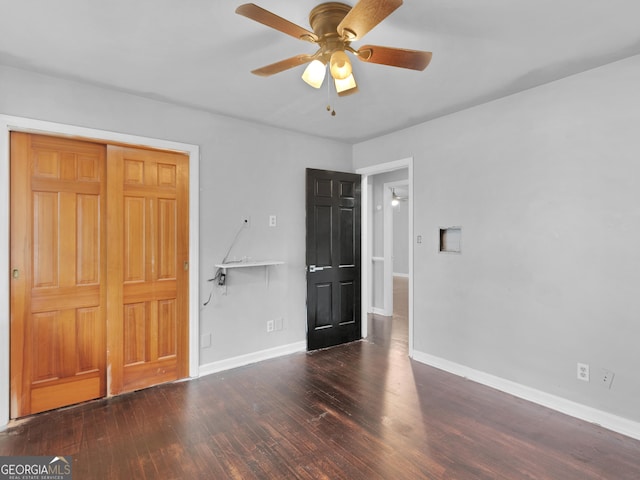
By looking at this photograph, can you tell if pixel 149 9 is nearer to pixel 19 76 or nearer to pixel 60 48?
pixel 60 48

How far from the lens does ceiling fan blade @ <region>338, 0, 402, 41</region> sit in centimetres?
149

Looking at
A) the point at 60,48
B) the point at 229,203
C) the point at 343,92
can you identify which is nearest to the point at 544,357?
the point at 343,92

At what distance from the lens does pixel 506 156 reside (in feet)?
10.2

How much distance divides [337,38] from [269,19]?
1.51 ft

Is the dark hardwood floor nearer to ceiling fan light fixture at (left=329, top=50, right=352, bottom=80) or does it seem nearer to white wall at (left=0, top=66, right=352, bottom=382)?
white wall at (left=0, top=66, right=352, bottom=382)

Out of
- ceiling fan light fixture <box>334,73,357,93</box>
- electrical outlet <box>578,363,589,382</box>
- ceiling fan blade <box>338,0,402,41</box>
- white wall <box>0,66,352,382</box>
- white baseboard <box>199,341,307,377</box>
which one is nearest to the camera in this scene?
ceiling fan blade <box>338,0,402,41</box>

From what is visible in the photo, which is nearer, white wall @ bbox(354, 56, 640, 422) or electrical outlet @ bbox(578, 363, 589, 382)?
white wall @ bbox(354, 56, 640, 422)

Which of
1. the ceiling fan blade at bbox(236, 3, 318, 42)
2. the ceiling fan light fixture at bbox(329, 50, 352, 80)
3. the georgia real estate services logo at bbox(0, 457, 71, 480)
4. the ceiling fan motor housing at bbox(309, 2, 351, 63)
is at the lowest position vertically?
the georgia real estate services logo at bbox(0, 457, 71, 480)

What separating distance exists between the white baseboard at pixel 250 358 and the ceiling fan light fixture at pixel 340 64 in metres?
2.91

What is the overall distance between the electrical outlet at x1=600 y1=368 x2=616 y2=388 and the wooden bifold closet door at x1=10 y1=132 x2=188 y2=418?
3.47 metres

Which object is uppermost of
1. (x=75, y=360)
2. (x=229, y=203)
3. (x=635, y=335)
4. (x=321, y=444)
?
(x=229, y=203)

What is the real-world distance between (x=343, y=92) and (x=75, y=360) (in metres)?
2.99

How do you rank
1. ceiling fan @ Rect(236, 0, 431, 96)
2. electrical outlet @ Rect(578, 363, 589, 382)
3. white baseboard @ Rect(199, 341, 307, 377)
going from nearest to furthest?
ceiling fan @ Rect(236, 0, 431, 96)
electrical outlet @ Rect(578, 363, 589, 382)
white baseboard @ Rect(199, 341, 307, 377)

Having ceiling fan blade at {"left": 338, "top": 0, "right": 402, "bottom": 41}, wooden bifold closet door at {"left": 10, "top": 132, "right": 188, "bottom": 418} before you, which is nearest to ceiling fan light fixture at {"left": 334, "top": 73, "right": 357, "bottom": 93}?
ceiling fan blade at {"left": 338, "top": 0, "right": 402, "bottom": 41}
